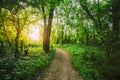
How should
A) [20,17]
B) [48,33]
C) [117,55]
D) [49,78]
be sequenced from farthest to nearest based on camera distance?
[48,33]
[20,17]
[49,78]
[117,55]

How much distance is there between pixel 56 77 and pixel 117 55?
5108 millimetres

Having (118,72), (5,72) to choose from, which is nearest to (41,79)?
(5,72)

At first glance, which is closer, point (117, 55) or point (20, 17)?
point (117, 55)

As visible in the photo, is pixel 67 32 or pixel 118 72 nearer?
pixel 118 72

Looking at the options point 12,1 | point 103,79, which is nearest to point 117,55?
point 103,79

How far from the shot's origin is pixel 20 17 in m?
18.5

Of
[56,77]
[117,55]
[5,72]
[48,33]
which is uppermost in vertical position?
[48,33]

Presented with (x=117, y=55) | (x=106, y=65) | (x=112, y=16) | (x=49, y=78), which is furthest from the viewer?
(x=112, y=16)

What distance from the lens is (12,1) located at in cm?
1234

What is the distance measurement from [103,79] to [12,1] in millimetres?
7791

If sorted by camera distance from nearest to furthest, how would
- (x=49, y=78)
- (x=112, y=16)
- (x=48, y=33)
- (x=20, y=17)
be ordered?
(x=49, y=78)
(x=112, y=16)
(x=20, y=17)
(x=48, y=33)

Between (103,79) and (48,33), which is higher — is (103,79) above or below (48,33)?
below

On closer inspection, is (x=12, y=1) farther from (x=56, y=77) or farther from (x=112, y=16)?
(x=112, y=16)

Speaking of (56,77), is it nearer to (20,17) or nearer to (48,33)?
(20,17)
